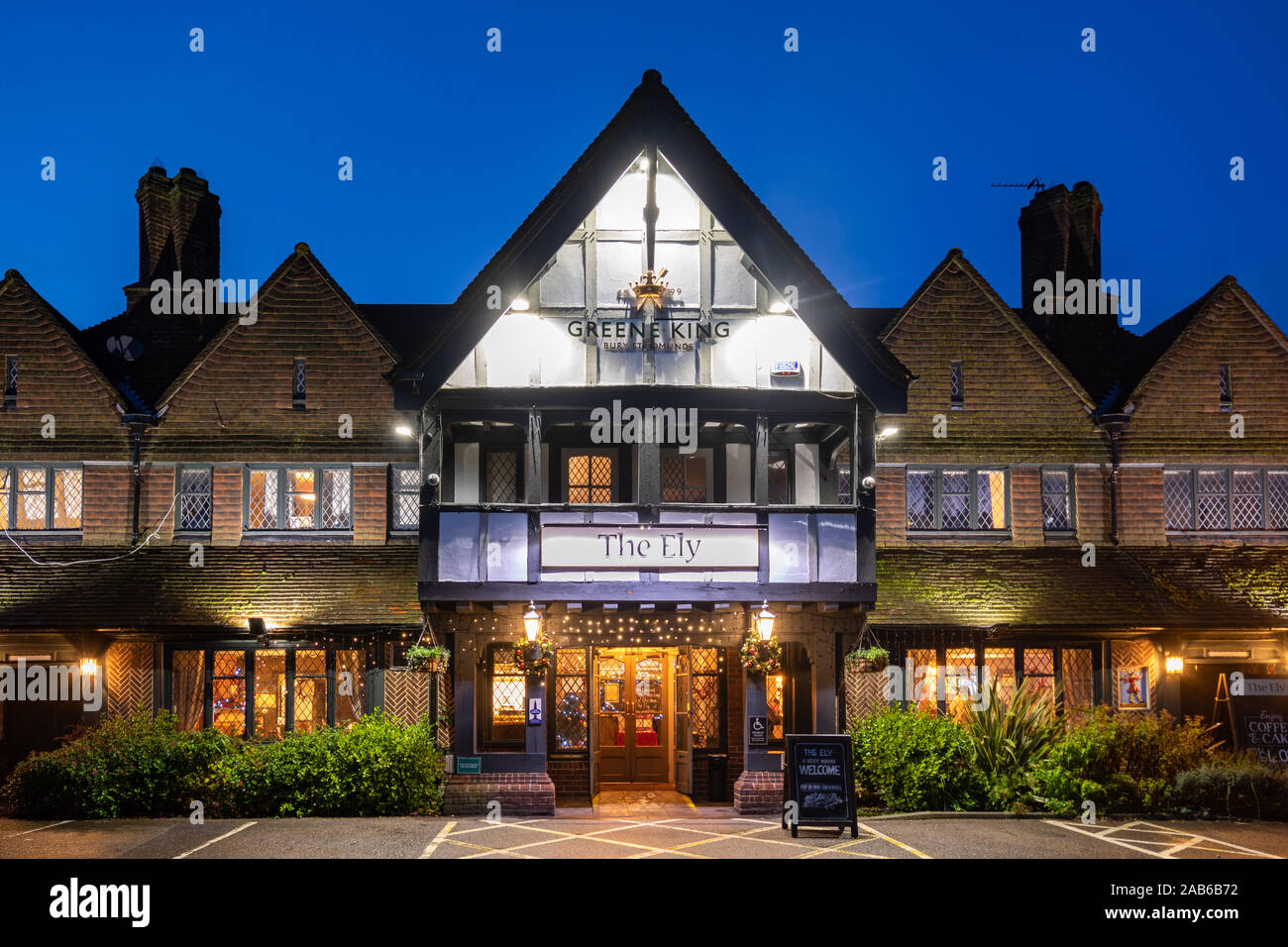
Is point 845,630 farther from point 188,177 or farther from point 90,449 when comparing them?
point 188,177

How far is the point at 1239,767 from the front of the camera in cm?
1573

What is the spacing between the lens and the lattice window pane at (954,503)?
19250mm

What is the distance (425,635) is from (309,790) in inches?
101

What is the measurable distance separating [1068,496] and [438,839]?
39.0 feet

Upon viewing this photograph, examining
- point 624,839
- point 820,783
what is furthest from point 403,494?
point 820,783

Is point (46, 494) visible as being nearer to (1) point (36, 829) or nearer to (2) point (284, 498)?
(2) point (284, 498)

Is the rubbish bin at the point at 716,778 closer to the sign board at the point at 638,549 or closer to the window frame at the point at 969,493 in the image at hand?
the sign board at the point at 638,549

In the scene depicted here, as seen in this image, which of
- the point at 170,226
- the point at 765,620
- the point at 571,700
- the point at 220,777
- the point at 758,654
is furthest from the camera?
the point at 170,226

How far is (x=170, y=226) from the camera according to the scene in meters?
21.7

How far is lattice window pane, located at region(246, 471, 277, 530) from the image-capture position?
1869 cm

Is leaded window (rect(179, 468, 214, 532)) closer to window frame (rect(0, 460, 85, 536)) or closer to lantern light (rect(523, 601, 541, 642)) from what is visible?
window frame (rect(0, 460, 85, 536))

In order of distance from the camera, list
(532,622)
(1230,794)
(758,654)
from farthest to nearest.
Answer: (758,654)
(532,622)
(1230,794)

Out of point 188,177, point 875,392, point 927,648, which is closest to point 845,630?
point 927,648

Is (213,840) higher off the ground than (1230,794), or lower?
lower
